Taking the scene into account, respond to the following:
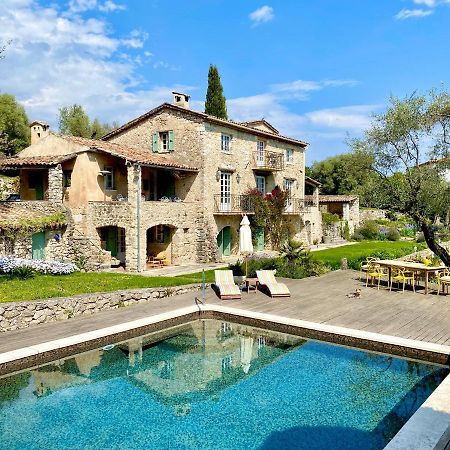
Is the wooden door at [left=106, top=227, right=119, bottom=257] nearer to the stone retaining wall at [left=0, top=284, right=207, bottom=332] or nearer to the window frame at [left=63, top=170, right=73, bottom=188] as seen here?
the window frame at [left=63, top=170, right=73, bottom=188]

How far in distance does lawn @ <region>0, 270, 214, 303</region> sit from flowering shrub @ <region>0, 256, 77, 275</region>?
362mm

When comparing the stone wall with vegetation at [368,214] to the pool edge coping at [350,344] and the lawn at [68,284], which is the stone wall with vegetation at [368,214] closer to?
the lawn at [68,284]

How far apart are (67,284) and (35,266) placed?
2.42 meters

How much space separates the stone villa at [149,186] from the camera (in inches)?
818

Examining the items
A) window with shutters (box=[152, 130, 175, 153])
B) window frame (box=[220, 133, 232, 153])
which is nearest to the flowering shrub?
window with shutters (box=[152, 130, 175, 153])

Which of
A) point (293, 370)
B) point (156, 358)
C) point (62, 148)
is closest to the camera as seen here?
point (293, 370)

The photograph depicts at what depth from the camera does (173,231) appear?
928 inches

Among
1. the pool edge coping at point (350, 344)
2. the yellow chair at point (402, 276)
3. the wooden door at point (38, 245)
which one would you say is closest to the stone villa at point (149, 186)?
the wooden door at point (38, 245)

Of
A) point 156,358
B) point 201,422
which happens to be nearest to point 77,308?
point 156,358

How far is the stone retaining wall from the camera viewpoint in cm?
1088

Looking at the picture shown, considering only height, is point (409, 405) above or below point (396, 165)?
below

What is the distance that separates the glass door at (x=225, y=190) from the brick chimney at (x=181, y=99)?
196 inches

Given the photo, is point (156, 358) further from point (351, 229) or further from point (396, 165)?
point (351, 229)

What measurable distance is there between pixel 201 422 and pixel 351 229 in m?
36.6
